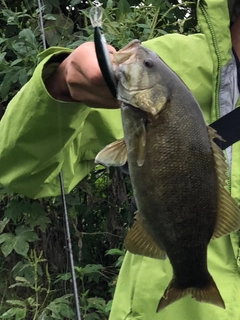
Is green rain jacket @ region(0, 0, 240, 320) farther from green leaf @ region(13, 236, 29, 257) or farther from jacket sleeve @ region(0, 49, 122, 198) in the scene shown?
green leaf @ region(13, 236, 29, 257)

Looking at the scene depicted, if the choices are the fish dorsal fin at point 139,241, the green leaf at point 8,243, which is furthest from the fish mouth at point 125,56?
the green leaf at point 8,243

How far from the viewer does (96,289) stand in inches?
124

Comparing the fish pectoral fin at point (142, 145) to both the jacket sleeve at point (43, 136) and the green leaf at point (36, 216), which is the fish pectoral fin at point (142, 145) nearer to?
the jacket sleeve at point (43, 136)

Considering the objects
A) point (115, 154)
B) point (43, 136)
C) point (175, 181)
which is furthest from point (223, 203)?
point (43, 136)

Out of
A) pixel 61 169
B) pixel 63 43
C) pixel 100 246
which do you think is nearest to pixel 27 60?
pixel 63 43

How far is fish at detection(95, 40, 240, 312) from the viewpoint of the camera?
1056mm

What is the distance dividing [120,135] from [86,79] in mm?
365

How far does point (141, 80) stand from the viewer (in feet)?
3.54

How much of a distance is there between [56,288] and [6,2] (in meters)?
1.32

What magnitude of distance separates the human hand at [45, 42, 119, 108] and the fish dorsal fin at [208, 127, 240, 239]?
0.75 ft

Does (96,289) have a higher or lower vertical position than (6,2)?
lower

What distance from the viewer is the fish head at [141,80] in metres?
1.06

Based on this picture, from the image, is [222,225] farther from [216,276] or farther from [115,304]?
[115,304]

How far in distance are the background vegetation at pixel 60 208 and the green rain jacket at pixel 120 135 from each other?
844mm
